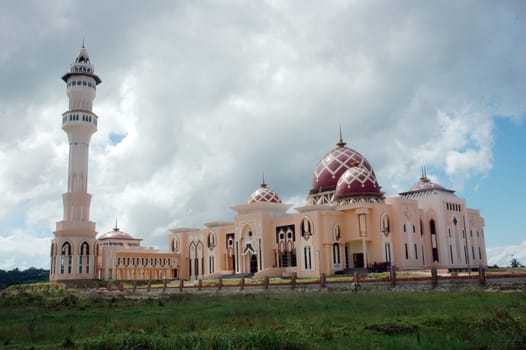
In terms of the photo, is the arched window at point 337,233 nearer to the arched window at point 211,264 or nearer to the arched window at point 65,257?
the arched window at point 211,264

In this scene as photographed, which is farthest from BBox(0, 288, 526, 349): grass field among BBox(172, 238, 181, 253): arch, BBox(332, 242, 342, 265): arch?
BBox(172, 238, 181, 253): arch

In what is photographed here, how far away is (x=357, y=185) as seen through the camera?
45.0 m

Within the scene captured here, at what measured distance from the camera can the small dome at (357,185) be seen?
4484 centimetres

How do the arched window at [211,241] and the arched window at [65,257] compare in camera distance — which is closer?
the arched window at [65,257]

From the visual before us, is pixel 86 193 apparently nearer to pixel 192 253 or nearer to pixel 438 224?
pixel 192 253

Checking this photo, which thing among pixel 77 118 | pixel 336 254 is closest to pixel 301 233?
pixel 336 254

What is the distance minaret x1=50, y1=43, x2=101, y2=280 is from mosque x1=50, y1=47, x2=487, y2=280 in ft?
0.31

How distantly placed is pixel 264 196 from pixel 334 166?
26.2 feet

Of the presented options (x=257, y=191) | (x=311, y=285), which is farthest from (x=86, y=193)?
(x=311, y=285)

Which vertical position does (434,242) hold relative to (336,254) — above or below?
above

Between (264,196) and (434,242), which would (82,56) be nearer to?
(264,196)

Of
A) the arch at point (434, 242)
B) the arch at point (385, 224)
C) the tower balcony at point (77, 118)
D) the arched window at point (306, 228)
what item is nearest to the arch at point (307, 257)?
the arched window at point (306, 228)

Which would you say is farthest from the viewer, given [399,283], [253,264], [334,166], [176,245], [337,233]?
[176,245]

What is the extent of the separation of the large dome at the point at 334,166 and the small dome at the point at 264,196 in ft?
13.0
